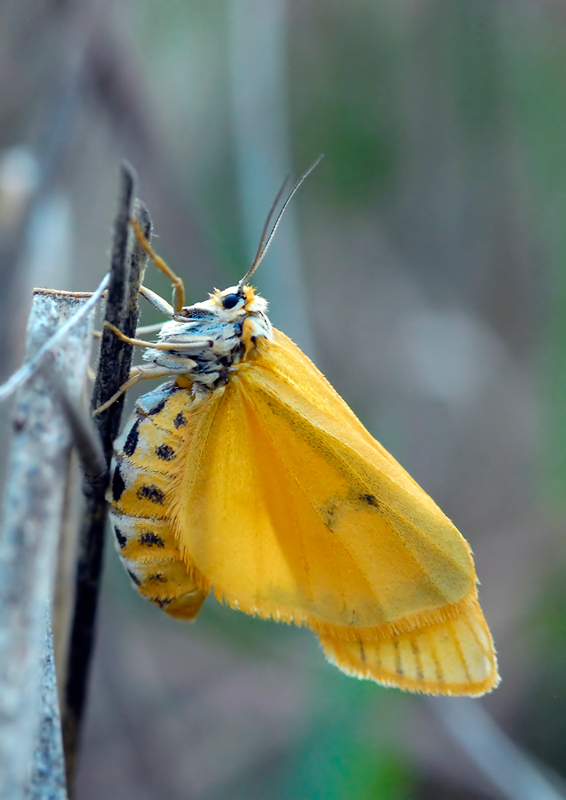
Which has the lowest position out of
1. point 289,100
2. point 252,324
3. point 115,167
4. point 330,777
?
point 330,777

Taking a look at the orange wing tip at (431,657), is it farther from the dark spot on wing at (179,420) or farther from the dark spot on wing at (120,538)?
the dark spot on wing at (179,420)

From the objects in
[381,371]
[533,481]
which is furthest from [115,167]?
[533,481]

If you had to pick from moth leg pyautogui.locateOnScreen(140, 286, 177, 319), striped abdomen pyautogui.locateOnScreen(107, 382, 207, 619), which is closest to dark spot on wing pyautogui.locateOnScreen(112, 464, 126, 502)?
striped abdomen pyautogui.locateOnScreen(107, 382, 207, 619)

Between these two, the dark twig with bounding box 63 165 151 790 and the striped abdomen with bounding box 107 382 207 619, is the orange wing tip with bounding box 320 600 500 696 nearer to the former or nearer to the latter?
the striped abdomen with bounding box 107 382 207 619

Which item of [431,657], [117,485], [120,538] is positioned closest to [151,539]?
[120,538]

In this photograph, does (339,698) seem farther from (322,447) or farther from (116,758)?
(322,447)

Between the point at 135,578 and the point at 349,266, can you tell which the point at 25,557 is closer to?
the point at 135,578

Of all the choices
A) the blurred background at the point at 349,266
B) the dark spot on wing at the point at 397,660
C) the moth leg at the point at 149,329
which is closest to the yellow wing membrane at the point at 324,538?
the dark spot on wing at the point at 397,660
